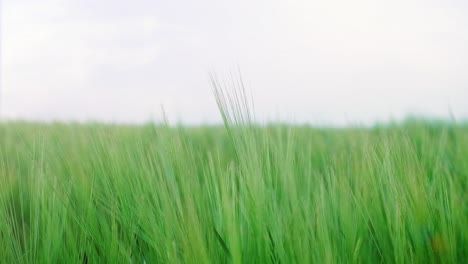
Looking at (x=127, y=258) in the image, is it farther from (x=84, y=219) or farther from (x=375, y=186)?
(x=375, y=186)

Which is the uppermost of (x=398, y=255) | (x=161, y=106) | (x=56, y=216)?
(x=161, y=106)

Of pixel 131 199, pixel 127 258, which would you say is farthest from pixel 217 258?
pixel 131 199

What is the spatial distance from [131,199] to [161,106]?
0.21 metres

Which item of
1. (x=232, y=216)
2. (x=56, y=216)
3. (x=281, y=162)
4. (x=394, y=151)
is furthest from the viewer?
(x=394, y=151)

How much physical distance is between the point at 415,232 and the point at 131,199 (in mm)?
490

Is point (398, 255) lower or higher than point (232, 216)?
lower

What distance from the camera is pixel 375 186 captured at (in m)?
0.93

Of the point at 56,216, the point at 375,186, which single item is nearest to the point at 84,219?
the point at 56,216

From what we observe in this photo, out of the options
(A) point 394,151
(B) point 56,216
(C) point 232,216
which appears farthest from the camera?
(A) point 394,151

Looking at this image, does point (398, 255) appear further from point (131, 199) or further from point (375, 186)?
point (131, 199)

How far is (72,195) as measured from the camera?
42.7 inches

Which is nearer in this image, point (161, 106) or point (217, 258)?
point (217, 258)

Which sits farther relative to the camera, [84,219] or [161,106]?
[84,219]

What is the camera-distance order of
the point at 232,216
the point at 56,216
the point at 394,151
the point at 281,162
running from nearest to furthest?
the point at 232,216
the point at 281,162
the point at 56,216
the point at 394,151
